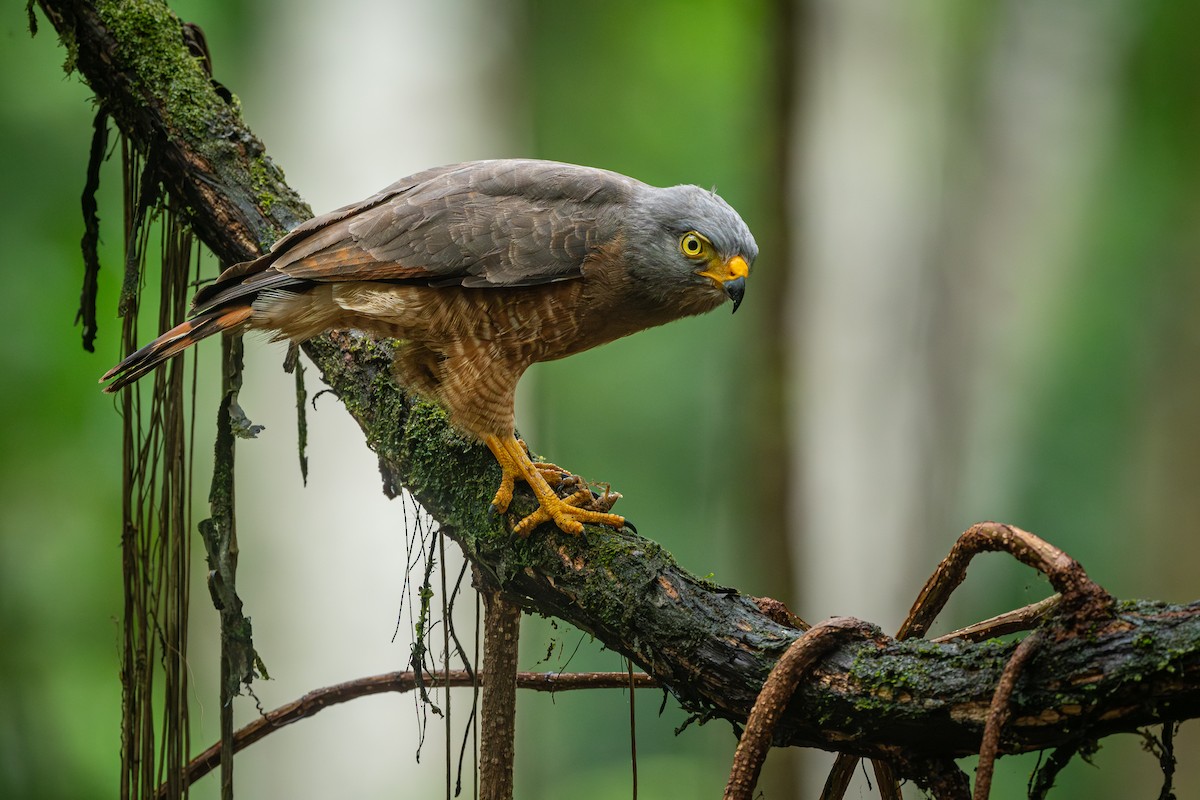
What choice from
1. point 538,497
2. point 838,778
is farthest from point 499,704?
point 838,778

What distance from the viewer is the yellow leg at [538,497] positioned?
6.93 feet

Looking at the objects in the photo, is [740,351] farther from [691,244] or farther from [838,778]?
[838,778]

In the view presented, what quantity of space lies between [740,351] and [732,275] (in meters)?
3.80

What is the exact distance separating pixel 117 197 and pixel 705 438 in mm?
5287

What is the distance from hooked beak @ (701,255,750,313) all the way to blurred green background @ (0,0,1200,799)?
2.60 metres

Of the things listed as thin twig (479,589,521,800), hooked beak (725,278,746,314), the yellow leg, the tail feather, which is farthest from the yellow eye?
the tail feather

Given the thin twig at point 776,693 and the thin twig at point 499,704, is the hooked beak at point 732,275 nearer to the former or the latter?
the thin twig at point 499,704

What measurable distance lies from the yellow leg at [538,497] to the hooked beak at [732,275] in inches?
25.9

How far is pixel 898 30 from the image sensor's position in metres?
7.11

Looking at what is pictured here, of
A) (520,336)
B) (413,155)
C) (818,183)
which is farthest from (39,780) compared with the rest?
(818,183)

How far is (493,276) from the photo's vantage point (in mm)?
2307

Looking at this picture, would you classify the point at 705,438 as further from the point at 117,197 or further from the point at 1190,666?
the point at 1190,666

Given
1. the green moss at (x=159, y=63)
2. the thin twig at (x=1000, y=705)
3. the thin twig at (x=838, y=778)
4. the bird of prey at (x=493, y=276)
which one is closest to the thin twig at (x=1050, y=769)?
the thin twig at (x=1000, y=705)

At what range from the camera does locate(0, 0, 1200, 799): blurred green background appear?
5160 mm
